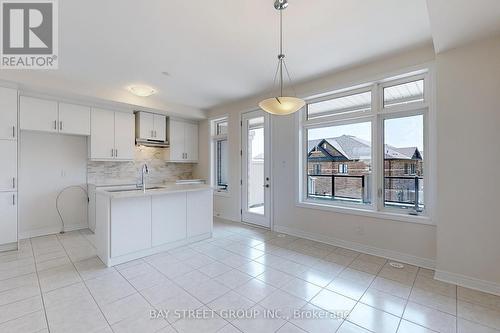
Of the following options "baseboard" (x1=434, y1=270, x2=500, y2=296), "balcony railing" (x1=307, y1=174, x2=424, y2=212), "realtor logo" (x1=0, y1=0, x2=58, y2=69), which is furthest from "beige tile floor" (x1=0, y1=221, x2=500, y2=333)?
"realtor logo" (x1=0, y1=0, x2=58, y2=69)

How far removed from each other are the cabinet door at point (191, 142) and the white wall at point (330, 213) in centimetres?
105

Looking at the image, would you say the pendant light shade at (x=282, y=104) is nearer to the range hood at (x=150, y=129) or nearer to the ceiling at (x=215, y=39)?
the ceiling at (x=215, y=39)

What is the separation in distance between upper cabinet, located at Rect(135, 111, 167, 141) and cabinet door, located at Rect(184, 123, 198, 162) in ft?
1.89

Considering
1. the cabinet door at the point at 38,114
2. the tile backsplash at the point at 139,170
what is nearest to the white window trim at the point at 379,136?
the tile backsplash at the point at 139,170

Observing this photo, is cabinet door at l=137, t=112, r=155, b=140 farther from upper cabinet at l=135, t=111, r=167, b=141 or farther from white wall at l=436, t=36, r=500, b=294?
white wall at l=436, t=36, r=500, b=294

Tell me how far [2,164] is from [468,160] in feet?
19.5

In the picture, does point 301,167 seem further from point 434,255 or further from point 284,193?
point 434,255

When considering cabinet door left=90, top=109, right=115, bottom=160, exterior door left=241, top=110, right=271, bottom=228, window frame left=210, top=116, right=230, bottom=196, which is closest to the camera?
cabinet door left=90, top=109, right=115, bottom=160

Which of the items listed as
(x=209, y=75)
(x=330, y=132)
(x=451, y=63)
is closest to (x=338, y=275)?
(x=330, y=132)

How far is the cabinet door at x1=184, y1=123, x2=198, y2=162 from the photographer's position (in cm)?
590

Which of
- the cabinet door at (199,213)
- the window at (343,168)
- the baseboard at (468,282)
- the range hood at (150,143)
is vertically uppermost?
the range hood at (150,143)

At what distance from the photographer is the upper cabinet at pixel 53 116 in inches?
147

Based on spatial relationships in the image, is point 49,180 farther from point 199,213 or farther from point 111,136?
point 199,213

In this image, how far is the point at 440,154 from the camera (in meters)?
2.56
